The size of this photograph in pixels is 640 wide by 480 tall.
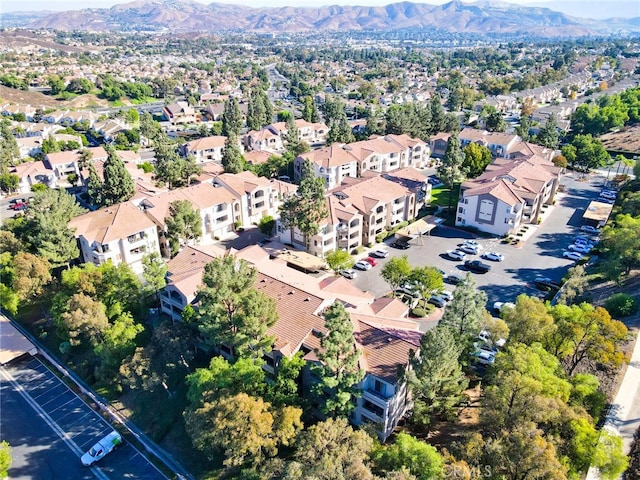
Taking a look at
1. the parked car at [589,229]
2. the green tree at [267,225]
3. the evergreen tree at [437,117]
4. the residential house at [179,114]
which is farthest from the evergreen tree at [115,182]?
the residential house at [179,114]

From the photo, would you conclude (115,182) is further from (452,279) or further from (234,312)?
(452,279)

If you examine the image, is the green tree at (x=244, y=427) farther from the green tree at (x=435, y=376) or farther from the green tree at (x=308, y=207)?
the green tree at (x=308, y=207)

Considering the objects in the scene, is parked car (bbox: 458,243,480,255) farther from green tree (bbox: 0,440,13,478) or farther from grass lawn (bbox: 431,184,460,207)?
green tree (bbox: 0,440,13,478)

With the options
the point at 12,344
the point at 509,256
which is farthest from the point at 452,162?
the point at 12,344

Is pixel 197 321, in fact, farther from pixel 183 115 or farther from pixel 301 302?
pixel 183 115

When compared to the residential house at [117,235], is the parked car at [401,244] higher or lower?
lower

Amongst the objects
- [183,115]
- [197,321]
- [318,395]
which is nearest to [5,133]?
[183,115]
